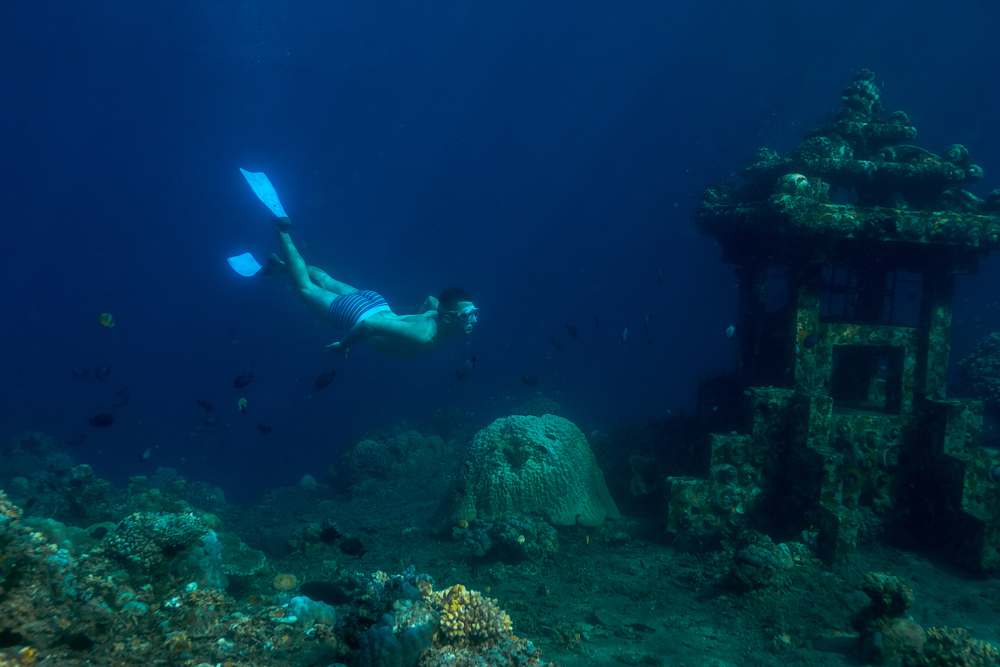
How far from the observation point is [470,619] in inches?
138

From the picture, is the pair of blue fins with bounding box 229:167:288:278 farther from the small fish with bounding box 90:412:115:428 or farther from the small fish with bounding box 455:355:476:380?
the small fish with bounding box 455:355:476:380

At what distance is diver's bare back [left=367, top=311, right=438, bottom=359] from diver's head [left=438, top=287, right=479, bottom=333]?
0.56m

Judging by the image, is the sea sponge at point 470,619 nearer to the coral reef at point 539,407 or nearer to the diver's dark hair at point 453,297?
the diver's dark hair at point 453,297

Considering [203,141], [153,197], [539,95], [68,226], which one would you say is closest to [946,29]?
[539,95]

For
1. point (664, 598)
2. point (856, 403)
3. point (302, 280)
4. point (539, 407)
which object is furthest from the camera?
point (539, 407)

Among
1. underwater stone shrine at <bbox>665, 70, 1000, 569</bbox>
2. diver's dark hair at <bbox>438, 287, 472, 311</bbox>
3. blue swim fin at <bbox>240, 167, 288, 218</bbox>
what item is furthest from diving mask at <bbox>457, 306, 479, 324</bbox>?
blue swim fin at <bbox>240, 167, 288, 218</bbox>

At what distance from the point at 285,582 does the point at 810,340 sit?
8.60m

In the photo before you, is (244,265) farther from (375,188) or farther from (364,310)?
(375,188)

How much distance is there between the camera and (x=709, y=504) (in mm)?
7074

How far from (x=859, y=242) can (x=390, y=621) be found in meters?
8.65

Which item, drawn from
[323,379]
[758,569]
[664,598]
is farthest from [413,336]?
[758,569]

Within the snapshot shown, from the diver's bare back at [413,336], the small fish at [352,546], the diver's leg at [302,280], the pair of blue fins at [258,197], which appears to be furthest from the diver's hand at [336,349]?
the pair of blue fins at [258,197]

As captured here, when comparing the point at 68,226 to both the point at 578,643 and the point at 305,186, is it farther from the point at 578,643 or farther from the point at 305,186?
the point at 578,643

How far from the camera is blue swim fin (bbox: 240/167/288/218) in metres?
11.3
